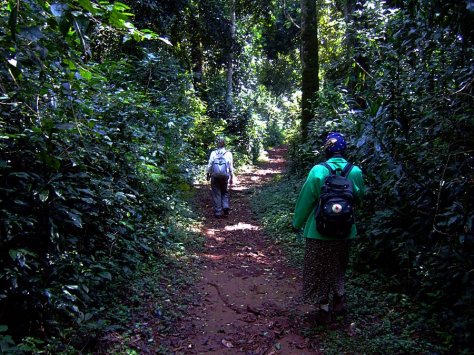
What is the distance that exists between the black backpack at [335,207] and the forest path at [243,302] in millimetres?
1229

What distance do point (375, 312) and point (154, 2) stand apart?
1093 centimetres

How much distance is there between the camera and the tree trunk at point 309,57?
→ 11.5 m

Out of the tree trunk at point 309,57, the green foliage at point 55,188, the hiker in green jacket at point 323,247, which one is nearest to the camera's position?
the green foliage at point 55,188

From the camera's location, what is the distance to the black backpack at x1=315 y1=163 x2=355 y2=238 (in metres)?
3.92

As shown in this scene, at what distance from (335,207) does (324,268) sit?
79 centimetres

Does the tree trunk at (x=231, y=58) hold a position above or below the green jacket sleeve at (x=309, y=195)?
above

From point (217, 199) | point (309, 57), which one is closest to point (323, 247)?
point (217, 199)

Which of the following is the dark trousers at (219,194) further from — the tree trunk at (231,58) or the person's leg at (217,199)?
the tree trunk at (231,58)

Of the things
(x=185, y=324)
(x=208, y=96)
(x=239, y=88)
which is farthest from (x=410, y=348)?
(x=239, y=88)

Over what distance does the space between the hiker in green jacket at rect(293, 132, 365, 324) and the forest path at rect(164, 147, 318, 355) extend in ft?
1.48

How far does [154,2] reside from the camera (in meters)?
11.7

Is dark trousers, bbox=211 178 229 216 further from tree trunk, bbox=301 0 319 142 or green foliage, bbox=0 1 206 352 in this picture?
green foliage, bbox=0 1 206 352

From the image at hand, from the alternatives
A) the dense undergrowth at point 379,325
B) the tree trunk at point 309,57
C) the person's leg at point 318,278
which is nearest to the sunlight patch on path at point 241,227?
the dense undergrowth at point 379,325

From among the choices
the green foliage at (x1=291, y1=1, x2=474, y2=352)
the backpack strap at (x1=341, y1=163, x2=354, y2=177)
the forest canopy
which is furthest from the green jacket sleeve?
the forest canopy
